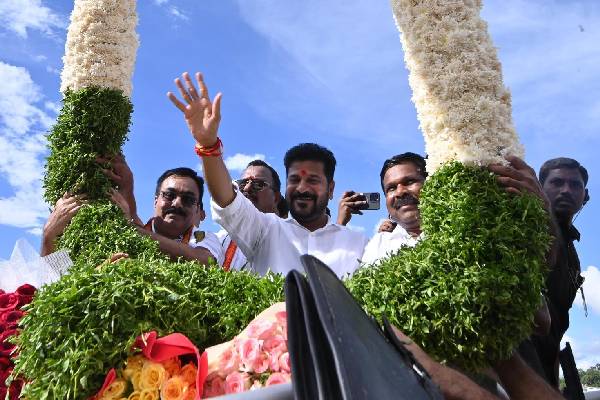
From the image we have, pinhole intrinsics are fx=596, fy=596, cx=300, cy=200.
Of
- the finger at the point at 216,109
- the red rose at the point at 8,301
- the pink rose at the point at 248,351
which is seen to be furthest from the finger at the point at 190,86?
the pink rose at the point at 248,351

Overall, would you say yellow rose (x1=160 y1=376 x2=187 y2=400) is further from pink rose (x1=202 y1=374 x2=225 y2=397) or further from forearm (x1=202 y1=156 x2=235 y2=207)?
A: forearm (x1=202 y1=156 x2=235 y2=207)

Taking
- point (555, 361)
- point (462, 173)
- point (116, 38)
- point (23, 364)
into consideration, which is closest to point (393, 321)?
point (462, 173)

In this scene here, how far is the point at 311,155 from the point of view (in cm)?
450

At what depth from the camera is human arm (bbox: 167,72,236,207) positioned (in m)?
3.51

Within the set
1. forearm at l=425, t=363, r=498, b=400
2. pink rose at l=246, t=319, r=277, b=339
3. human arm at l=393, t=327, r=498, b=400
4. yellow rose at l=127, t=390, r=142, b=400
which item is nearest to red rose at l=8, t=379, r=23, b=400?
yellow rose at l=127, t=390, r=142, b=400

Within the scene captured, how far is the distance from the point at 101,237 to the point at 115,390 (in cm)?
151

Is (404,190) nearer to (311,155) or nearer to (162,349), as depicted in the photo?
(311,155)

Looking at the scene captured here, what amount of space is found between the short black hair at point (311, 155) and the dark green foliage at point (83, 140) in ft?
4.25

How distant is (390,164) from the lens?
441 cm

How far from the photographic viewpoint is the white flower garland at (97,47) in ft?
12.2

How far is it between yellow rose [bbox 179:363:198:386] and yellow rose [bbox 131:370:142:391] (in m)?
0.14

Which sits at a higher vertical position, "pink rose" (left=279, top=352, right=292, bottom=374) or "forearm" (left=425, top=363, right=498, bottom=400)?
"pink rose" (left=279, top=352, right=292, bottom=374)

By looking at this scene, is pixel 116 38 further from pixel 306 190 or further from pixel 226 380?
pixel 226 380

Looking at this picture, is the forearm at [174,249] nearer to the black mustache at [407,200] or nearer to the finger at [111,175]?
the finger at [111,175]
